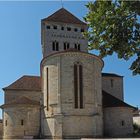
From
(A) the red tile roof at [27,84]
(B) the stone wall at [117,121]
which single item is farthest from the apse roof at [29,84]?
(B) the stone wall at [117,121]

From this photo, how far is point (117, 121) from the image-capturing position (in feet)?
122

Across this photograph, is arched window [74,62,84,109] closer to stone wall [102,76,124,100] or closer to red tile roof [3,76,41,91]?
red tile roof [3,76,41,91]

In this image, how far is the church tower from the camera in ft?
111

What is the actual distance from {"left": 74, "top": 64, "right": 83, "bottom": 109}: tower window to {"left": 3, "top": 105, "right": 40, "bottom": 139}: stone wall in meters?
5.80

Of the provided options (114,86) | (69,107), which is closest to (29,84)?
(69,107)

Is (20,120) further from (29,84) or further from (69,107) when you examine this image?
(29,84)

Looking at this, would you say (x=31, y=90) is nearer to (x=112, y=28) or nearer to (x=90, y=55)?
(x=90, y=55)

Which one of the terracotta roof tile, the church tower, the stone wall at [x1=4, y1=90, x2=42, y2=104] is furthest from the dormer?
the church tower

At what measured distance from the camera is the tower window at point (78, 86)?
3472 cm

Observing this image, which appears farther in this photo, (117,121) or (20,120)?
(117,121)

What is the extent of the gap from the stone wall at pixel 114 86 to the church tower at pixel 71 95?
14785mm

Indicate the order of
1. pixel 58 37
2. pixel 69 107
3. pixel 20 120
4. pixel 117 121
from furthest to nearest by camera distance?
pixel 58 37
pixel 117 121
pixel 20 120
pixel 69 107

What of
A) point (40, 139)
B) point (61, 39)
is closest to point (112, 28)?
point (40, 139)

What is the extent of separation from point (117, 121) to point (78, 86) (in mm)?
6735
